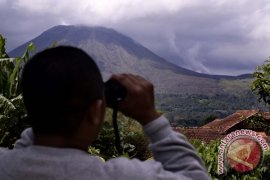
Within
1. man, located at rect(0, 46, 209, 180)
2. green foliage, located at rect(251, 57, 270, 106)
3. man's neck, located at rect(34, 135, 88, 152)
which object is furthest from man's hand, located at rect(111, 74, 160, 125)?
green foliage, located at rect(251, 57, 270, 106)

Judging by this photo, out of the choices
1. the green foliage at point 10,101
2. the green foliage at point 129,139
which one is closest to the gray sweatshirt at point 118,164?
the green foliage at point 10,101

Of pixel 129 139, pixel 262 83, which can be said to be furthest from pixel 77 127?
pixel 262 83

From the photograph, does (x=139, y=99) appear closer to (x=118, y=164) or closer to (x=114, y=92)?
(x=114, y=92)

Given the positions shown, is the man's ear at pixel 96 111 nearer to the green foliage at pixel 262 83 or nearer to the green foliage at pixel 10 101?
the green foliage at pixel 10 101

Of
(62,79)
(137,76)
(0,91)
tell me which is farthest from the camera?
(0,91)

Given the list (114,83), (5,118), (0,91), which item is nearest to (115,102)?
(114,83)

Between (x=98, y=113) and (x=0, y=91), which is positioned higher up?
(x=98, y=113)

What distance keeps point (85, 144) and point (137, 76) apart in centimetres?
23

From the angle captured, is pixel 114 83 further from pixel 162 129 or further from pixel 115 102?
pixel 162 129

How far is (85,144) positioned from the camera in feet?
5.15

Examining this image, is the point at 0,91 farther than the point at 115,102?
Yes

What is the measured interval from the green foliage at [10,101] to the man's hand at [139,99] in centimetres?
892

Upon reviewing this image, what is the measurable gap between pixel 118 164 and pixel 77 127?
0.46ft

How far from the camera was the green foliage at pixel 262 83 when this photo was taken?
24078 millimetres
